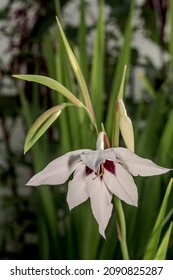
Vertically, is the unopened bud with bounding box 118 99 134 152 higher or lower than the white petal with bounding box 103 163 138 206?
higher

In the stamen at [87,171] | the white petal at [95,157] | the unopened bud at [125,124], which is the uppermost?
the unopened bud at [125,124]

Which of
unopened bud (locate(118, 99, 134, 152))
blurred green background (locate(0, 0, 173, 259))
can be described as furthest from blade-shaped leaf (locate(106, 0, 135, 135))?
unopened bud (locate(118, 99, 134, 152))

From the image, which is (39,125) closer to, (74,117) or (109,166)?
(109,166)

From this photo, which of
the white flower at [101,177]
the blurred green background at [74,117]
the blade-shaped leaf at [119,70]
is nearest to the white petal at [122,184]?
the white flower at [101,177]

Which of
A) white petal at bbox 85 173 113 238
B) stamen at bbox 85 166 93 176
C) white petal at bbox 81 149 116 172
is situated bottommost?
white petal at bbox 85 173 113 238

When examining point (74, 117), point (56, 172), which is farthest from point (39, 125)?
point (74, 117)

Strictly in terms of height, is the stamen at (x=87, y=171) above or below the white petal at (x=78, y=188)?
above

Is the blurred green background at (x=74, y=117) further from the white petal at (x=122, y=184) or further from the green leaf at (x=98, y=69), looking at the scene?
the white petal at (x=122, y=184)

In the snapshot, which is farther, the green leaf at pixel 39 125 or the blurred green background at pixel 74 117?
the blurred green background at pixel 74 117

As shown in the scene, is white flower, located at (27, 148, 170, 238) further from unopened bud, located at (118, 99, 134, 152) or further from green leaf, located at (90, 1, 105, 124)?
green leaf, located at (90, 1, 105, 124)
